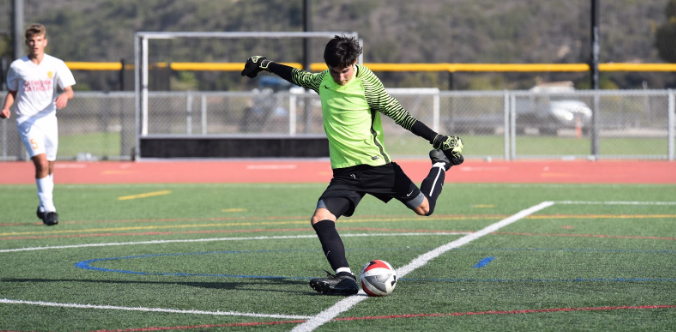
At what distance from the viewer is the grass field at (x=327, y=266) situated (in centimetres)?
546

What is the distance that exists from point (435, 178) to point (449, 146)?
54 centimetres

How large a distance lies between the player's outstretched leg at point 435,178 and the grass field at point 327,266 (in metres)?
0.57

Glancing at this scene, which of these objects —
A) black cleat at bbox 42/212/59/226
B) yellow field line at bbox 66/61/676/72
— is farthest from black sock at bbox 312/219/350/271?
yellow field line at bbox 66/61/676/72

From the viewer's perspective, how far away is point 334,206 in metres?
6.53

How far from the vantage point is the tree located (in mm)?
43128

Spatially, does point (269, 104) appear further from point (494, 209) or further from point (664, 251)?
point (664, 251)

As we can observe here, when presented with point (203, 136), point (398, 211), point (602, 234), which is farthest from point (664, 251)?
point (203, 136)

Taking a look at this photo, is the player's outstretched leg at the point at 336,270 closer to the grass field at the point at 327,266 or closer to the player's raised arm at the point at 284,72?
the grass field at the point at 327,266

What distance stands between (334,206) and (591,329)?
6.87 feet

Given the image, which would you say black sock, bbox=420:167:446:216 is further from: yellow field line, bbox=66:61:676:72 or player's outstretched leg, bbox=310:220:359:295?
yellow field line, bbox=66:61:676:72

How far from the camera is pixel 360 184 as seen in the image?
661 cm

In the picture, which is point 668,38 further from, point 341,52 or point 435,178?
point 341,52

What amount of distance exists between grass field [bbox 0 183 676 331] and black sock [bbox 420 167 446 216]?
551 millimetres

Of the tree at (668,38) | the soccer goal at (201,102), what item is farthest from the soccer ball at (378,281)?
the tree at (668,38)
